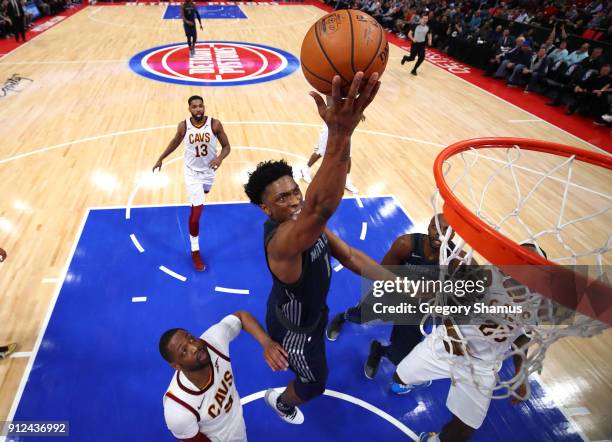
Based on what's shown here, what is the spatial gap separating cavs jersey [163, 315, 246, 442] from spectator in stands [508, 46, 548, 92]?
467 inches

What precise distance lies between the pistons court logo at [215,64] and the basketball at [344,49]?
8.66m

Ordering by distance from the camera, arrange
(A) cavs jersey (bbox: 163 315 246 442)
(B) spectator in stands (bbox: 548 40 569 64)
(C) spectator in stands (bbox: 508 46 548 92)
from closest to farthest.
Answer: (A) cavs jersey (bbox: 163 315 246 442), (B) spectator in stands (bbox: 548 40 569 64), (C) spectator in stands (bbox: 508 46 548 92)

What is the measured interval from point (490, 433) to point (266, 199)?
263 centimetres

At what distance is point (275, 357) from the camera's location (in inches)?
81.6

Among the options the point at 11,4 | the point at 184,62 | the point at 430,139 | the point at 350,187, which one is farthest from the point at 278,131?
the point at 11,4

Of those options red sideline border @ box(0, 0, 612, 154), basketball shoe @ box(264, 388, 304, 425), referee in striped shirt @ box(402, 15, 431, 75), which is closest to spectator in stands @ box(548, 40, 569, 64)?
red sideline border @ box(0, 0, 612, 154)

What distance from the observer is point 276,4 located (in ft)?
72.1

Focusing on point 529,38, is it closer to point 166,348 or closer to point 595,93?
point 595,93

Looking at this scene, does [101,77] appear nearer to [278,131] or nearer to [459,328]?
[278,131]

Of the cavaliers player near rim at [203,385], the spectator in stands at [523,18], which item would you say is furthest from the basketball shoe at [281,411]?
the spectator in stands at [523,18]

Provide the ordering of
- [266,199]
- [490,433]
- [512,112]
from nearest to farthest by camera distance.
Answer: [266,199]
[490,433]
[512,112]

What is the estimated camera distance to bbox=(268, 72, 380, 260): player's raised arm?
1253 millimetres

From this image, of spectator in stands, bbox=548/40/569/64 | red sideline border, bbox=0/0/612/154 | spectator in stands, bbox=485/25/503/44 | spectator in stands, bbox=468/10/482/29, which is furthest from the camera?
spectator in stands, bbox=468/10/482/29

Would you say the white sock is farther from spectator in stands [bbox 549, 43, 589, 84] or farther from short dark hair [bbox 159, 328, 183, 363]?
spectator in stands [bbox 549, 43, 589, 84]
